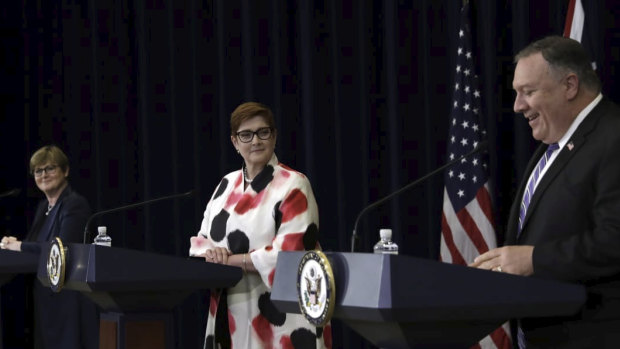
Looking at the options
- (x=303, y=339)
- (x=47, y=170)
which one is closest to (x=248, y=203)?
(x=303, y=339)

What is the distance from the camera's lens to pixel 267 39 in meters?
5.43

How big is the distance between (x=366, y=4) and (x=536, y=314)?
354cm

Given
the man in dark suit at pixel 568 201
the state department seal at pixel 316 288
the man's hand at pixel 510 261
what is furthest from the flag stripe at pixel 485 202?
the state department seal at pixel 316 288

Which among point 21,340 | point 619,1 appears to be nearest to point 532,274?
point 619,1

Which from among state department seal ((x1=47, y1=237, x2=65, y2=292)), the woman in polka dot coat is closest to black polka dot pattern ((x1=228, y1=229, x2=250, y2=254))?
the woman in polka dot coat

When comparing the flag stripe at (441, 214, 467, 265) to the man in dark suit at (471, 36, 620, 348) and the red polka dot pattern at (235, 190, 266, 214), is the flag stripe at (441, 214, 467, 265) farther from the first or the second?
the man in dark suit at (471, 36, 620, 348)

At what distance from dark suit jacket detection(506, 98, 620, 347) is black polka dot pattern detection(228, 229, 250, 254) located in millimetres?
1214

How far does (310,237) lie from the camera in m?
3.08

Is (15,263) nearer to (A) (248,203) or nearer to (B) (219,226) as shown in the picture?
(B) (219,226)

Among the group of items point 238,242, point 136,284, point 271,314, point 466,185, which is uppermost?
point 466,185

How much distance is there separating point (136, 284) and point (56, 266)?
1.18ft

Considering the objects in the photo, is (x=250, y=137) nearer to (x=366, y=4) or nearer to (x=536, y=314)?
(x=536, y=314)

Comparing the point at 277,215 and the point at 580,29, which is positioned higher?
the point at 580,29

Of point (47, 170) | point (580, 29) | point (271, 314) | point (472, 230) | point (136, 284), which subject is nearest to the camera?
point (136, 284)
